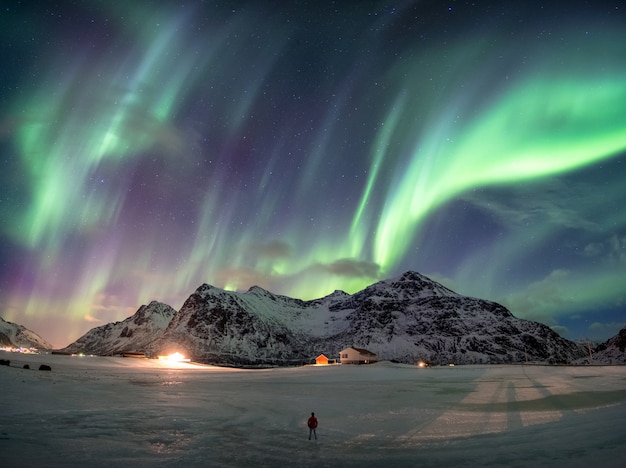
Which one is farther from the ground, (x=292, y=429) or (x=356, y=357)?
(x=292, y=429)

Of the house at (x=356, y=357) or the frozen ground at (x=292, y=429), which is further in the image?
the house at (x=356, y=357)

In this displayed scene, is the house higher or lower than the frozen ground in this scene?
lower

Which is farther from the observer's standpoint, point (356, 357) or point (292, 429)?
point (356, 357)

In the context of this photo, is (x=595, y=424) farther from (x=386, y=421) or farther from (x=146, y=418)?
(x=146, y=418)

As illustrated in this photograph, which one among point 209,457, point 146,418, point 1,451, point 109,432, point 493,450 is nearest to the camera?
point 1,451

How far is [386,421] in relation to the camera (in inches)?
939

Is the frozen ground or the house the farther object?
the house

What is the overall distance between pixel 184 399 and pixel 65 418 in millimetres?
10434

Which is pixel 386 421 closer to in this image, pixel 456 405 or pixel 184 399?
pixel 456 405

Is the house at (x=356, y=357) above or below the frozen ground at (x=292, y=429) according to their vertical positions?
below

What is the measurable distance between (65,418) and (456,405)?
25.8 m

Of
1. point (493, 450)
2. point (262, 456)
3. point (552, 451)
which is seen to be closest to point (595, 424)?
point (552, 451)

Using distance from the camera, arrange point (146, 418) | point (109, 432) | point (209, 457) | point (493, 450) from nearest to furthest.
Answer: point (209, 457) → point (493, 450) → point (109, 432) → point (146, 418)

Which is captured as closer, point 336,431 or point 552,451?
point 552,451
